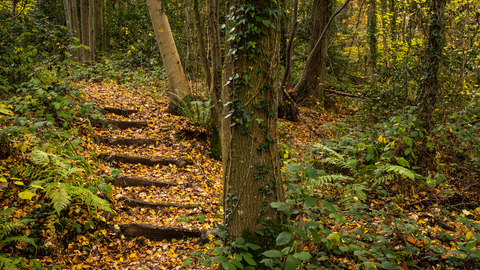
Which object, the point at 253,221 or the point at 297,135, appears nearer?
the point at 253,221

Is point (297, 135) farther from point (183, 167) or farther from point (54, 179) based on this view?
point (54, 179)

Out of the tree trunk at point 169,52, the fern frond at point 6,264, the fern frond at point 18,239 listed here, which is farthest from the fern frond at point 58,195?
the tree trunk at point 169,52

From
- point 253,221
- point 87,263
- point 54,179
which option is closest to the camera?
point 253,221

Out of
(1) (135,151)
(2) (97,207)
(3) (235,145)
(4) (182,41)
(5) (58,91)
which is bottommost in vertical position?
(2) (97,207)

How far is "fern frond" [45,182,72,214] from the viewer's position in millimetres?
3143

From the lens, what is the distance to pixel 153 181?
4.84m

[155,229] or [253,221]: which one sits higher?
[253,221]

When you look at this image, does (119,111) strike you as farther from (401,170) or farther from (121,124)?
(401,170)

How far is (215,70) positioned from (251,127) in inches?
119

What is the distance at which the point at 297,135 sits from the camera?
7645 millimetres

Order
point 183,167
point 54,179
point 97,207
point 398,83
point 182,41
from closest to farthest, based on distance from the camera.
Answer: point 54,179, point 97,207, point 183,167, point 398,83, point 182,41

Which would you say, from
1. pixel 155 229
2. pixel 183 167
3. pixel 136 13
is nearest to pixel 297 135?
pixel 183 167

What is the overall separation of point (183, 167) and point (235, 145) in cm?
289

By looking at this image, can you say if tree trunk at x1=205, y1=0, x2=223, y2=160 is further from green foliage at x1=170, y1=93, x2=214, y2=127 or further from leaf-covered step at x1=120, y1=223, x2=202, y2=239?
leaf-covered step at x1=120, y1=223, x2=202, y2=239
